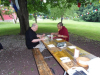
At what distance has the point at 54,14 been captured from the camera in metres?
20.2

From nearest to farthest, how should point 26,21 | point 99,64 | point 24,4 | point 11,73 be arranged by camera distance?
point 99,64, point 11,73, point 24,4, point 26,21

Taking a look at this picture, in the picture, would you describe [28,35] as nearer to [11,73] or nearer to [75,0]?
[11,73]

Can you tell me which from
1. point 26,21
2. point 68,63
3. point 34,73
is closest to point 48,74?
point 68,63

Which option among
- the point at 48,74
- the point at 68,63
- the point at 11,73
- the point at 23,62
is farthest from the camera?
the point at 23,62

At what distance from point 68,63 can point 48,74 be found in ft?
1.99

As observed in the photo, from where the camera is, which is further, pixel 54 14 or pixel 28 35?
pixel 54 14

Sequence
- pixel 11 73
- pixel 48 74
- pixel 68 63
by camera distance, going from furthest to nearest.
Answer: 1. pixel 11 73
2. pixel 48 74
3. pixel 68 63

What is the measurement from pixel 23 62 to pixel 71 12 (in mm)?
20124

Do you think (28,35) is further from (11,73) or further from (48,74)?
(48,74)

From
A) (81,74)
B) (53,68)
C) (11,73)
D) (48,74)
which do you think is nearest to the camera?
(81,74)

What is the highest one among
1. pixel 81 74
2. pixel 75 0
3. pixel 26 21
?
pixel 75 0

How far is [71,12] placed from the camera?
20562 millimetres

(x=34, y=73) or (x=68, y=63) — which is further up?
(x=68, y=63)

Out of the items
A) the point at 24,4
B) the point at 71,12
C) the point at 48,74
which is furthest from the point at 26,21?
the point at 71,12
